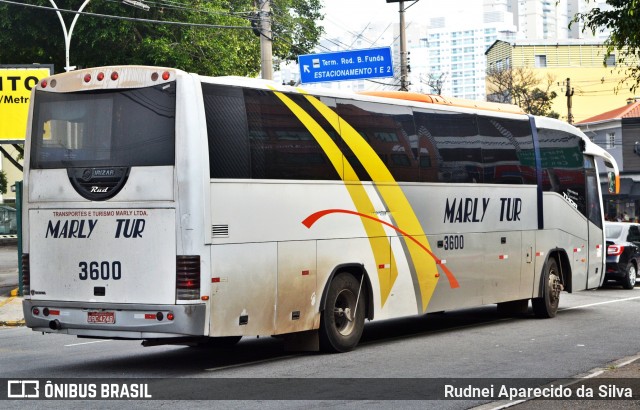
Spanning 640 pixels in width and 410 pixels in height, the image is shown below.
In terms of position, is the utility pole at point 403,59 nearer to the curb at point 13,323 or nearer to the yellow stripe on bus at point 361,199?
the curb at point 13,323

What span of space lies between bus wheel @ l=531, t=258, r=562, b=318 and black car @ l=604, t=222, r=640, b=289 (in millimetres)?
8754

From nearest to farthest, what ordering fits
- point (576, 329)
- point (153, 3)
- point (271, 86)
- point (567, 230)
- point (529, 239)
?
point (271, 86)
point (576, 329)
point (529, 239)
point (567, 230)
point (153, 3)

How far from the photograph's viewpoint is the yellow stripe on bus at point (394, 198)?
1416 centimetres

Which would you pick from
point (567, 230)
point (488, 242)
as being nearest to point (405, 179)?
point (488, 242)

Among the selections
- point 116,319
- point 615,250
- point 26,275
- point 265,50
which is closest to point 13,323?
point 26,275

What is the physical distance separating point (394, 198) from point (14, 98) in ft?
53.9

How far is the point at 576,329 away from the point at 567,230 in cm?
308

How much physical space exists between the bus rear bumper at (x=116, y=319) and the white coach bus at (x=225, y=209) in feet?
0.05

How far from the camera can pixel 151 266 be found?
11.7 meters

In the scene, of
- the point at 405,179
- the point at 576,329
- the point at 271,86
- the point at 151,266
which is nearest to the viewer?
the point at 151,266

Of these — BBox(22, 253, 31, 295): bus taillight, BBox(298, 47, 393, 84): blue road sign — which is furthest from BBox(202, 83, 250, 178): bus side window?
BBox(298, 47, 393, 84): blue road sign

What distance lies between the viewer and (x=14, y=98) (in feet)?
93.4

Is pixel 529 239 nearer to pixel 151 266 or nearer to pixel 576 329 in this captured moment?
pixel 576 329

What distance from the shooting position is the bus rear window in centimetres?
1189
